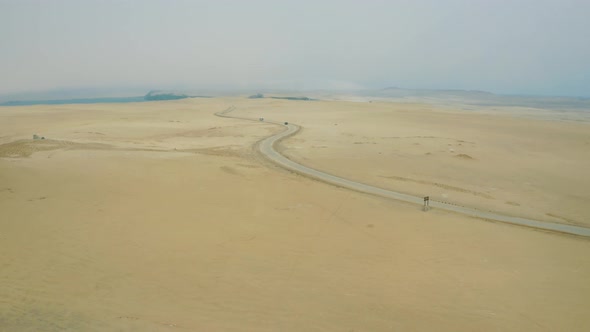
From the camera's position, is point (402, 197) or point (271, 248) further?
point (402, 197)

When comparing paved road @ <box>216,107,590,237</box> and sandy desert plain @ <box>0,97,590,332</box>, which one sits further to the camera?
paved road @ <box>216,107,590,237</box>

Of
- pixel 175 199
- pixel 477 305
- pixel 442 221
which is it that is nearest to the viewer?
pixel 477 305

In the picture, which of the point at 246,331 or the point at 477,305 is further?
the point at 477,305

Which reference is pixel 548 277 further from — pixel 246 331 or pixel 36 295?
pixel 36 295

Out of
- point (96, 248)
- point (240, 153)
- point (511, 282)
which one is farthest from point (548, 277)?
point (240, 153)

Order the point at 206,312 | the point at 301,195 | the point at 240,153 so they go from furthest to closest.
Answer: the point at 240,153
the point at 301,195
the point at 206,312

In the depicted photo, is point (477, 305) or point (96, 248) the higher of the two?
point (96, 248)

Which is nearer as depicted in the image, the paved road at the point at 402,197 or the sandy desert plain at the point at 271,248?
the sandy desert plain at the point at 271,248
